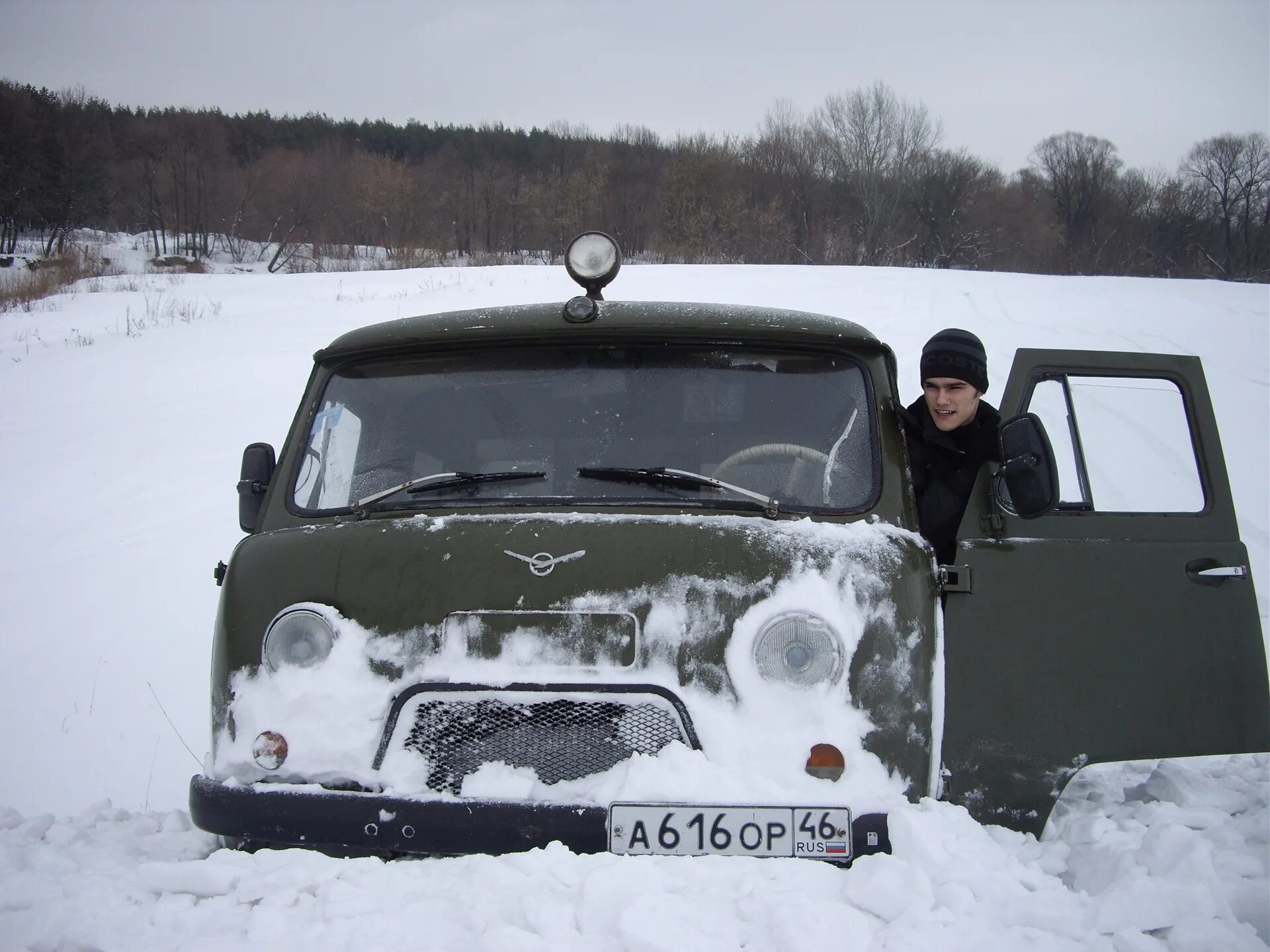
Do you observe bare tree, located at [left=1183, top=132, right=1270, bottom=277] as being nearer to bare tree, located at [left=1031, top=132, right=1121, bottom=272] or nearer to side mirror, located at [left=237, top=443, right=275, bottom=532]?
bare tree, located at [left=1031, top=132, right=1121, bottom=272]

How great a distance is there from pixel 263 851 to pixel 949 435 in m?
2.48

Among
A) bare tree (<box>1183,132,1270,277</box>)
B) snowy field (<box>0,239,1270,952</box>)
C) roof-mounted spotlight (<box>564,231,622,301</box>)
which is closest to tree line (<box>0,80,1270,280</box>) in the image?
bare tree (<box>1183,132,1270,277</box>)

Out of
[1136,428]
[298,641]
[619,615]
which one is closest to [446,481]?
[298,641]

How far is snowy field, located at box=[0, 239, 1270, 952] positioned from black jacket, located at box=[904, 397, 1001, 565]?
3.11 feet

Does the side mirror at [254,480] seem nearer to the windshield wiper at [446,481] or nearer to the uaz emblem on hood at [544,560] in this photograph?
the windshield wiper at [446,481]

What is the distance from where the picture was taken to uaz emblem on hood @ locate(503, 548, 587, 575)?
2613mm

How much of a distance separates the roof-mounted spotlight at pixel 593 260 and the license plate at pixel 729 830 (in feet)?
6.38

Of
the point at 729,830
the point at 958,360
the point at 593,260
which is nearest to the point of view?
the point at 729,830

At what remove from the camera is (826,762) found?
8.07ft

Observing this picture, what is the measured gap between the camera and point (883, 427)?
311 centimetres

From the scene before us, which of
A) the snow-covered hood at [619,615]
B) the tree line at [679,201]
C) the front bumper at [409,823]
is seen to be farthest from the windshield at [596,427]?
the tree line at [679,201]

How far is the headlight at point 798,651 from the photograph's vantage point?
2.51 m

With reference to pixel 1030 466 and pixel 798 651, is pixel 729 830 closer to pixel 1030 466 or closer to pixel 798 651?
pixel 798 651

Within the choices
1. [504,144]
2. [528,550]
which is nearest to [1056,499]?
[528,550]
